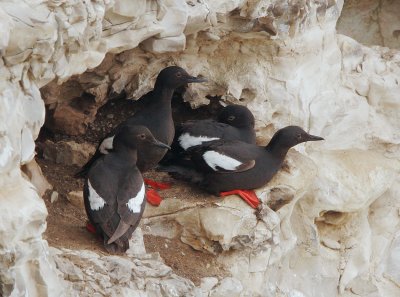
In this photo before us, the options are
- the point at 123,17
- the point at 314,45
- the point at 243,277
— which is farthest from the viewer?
the point at 314,45

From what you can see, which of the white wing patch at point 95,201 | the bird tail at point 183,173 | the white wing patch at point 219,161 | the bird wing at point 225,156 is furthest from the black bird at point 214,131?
the white wing patch at point 95,201

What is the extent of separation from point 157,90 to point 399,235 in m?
3.10

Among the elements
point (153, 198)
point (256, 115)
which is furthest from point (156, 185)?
point (256, 115)

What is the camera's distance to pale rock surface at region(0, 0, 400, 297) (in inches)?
260

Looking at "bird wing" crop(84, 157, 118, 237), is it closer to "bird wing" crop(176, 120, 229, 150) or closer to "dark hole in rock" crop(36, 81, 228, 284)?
"dark hole in rock" crop(36, 81, 228, 284)

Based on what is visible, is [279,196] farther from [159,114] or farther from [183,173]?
[159,114]

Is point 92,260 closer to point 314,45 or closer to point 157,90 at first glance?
point 157,90

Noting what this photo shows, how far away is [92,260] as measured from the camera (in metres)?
7.44

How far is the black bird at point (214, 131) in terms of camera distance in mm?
9531

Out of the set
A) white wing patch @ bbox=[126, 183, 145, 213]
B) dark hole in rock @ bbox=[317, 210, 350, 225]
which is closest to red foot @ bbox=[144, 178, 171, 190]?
white wing patch @ bbox=[126, 183, 145, 213]

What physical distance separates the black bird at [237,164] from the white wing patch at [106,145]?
0.59 meters

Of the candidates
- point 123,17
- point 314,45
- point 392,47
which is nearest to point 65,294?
point 123,17

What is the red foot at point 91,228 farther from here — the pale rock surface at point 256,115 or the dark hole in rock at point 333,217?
the dark hole in rock at point 333,217

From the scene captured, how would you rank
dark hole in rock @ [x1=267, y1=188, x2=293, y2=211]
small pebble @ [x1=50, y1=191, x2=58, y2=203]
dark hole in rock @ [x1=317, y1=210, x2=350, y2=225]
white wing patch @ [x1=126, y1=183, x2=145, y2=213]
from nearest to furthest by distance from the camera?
white wing patch @ [x1=126, y1=183, x2=145, y2=213]
small pebble @ [x1=50, y1=191, x2=58, y2=203]
dark hole in rock @ [x1=267, y1=188, x2=293, y2=211]
dark hole in rock @ [x1=317, y1=210, x2=350, y2=225]
